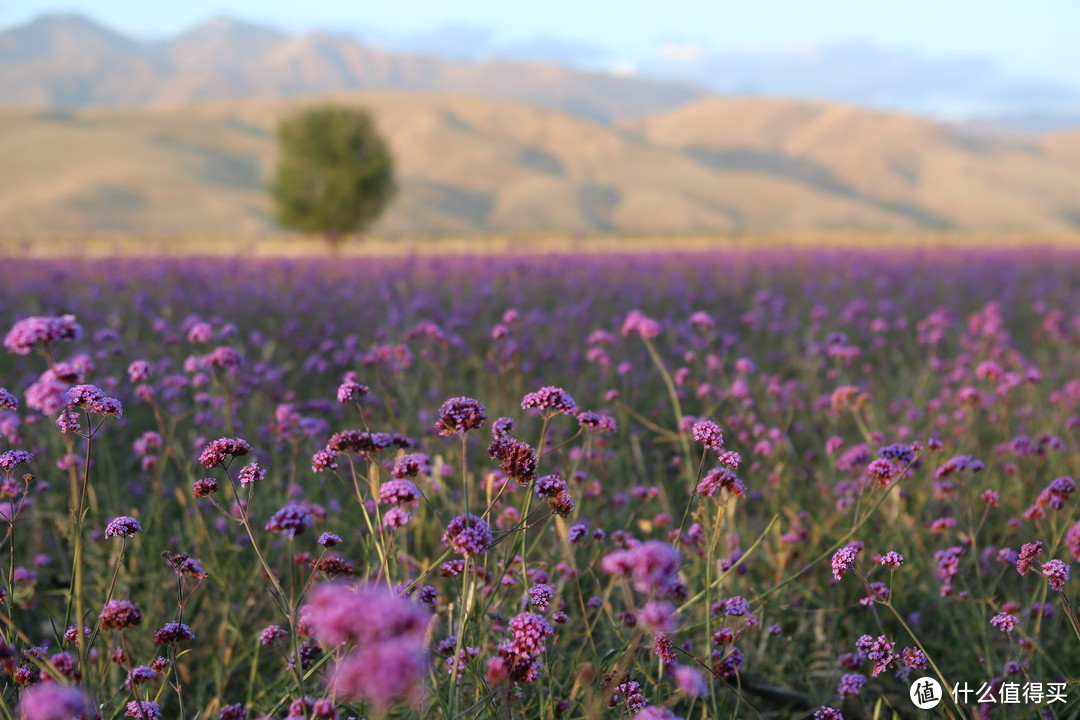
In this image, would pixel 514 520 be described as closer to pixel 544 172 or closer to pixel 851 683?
pixel 851 683

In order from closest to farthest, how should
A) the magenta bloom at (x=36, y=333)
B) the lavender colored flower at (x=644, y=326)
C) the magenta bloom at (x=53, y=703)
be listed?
the magenta bloom at (x=53, y=703), the magenta bloom at (x=36, y=333), the lavender colored flower at (x=644, y=326)

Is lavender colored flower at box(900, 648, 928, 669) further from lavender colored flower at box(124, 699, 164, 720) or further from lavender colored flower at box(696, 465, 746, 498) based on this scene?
lavender colored flower at box(124, 699, 164, 720)

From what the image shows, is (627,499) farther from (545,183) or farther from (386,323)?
(545,183)

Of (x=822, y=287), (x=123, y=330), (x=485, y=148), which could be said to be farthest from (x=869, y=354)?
(x=485, y=148)

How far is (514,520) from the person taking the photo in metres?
2.87

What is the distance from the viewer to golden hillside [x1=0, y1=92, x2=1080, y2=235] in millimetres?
89312

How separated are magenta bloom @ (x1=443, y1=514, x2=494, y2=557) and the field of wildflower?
0.05 ft

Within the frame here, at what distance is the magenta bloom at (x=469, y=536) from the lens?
1.62 meters

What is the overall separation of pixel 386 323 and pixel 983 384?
4593 mm

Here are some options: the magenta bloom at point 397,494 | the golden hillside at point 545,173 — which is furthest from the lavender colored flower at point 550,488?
the golden hillside at point 545,173

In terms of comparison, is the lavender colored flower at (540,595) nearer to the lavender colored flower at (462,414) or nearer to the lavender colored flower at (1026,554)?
the lavender colored flower at (462,414)

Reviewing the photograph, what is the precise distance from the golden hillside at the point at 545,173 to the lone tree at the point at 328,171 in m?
43.3

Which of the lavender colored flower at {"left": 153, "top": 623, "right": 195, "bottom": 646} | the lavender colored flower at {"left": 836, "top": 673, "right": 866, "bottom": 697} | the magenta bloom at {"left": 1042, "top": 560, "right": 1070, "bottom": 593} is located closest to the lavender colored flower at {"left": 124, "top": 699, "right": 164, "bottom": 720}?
the lavender colored flower at {"left": 153, "top": 623, "right": 195, "bottom": 646}

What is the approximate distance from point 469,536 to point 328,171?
37.7 m
